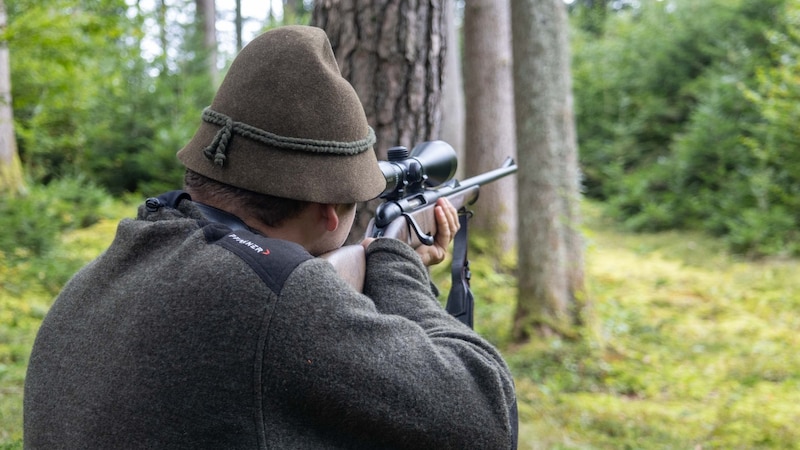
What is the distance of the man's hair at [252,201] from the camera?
6.13 feet

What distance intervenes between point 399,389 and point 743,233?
10.5m

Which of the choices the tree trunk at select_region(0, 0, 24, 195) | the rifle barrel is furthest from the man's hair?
the tree trunk at select_region(0, 0, 24, 195)

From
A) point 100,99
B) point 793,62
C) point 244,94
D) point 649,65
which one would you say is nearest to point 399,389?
point 244,94

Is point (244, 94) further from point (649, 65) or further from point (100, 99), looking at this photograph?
point (649, 65)

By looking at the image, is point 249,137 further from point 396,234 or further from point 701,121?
point 701,121

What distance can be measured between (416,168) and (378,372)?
106 centimetres

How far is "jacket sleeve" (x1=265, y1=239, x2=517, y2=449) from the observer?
1.57 m

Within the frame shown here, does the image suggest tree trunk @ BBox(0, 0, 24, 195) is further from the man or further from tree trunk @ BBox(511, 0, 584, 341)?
the man

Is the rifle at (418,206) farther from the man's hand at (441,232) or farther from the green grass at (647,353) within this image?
the green grass at (647,353)

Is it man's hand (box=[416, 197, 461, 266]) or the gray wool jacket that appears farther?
man's hand (box=[416, 197, 461, 266])

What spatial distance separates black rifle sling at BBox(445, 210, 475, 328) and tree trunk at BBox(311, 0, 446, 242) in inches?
20.8

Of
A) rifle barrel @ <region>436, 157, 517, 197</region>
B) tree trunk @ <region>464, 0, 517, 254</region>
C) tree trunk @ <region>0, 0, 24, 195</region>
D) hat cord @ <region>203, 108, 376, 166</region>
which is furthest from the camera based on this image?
tree trunk @ <region>464, 0, 517, 254</region>

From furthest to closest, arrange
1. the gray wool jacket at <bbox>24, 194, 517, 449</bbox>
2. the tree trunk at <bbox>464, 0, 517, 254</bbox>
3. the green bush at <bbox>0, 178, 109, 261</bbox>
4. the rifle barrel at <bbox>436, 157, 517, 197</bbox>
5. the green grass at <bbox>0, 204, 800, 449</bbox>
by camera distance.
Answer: the tree trunk at <bbox>464, 0, 517, 254</bbox>
the green bush at <bbox>0, 178, 109, 261</bbox>
the green grass at <bbox>0, 204, 800, 449</bbox>
the rifle barrel at <bbox>436, 157, 517, 197</bbox>
the gray wool jacket at <bbox>24, 194, 517, 449</bbox>

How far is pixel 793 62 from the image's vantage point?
10.9 meters
